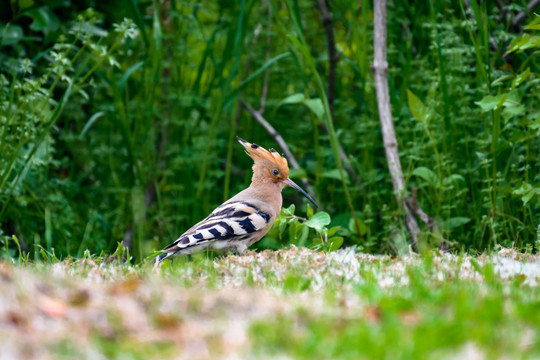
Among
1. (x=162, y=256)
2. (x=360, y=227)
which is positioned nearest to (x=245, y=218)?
(x=162, y=256)

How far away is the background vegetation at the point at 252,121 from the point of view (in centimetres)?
518

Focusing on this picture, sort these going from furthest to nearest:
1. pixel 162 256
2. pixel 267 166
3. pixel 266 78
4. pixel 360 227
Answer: pixel 266 78 → pixel 360 227 → pixel 267 166 → pixel 162 256

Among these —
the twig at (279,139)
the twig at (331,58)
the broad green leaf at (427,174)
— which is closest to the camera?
the broad green leaf at (427,174)

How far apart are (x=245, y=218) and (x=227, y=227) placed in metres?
0.18

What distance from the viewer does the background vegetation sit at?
5180 millimetres

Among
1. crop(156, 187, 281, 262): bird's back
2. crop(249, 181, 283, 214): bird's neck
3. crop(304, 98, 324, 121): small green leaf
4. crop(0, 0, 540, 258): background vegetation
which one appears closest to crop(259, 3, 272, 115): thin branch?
crop(0, 0, 540, 258): background vegetation

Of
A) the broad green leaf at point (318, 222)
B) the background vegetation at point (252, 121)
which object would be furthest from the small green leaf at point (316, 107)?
the broad green leaf at point (318, 222)

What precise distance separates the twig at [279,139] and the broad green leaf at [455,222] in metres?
1.37

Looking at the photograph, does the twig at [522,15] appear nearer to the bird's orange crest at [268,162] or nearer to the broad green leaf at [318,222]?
the bird's orange crest at [268,162]

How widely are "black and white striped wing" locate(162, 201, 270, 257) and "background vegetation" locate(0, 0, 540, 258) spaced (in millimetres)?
199

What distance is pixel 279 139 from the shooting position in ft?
21.2

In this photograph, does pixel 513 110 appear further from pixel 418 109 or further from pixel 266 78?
pixel 266 78

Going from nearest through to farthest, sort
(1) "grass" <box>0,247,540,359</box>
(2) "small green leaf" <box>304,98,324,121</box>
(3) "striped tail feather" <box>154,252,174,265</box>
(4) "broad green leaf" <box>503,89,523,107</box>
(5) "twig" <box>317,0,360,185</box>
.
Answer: (1) "grass" <box>0,247,540,359</box> → (3) "striped tail feather" <box>154,252,174,265</box> → (4) "broad green leaf" <box>503,89,523,107</box> → (2) "small green leaf" <box>304,98,324,121</box> → (5) "twig" <box>317,0,360,185</box>

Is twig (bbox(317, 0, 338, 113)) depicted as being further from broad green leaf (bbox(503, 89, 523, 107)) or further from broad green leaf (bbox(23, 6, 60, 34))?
broad green leaf (bbox(23, 6, 60, 34))
